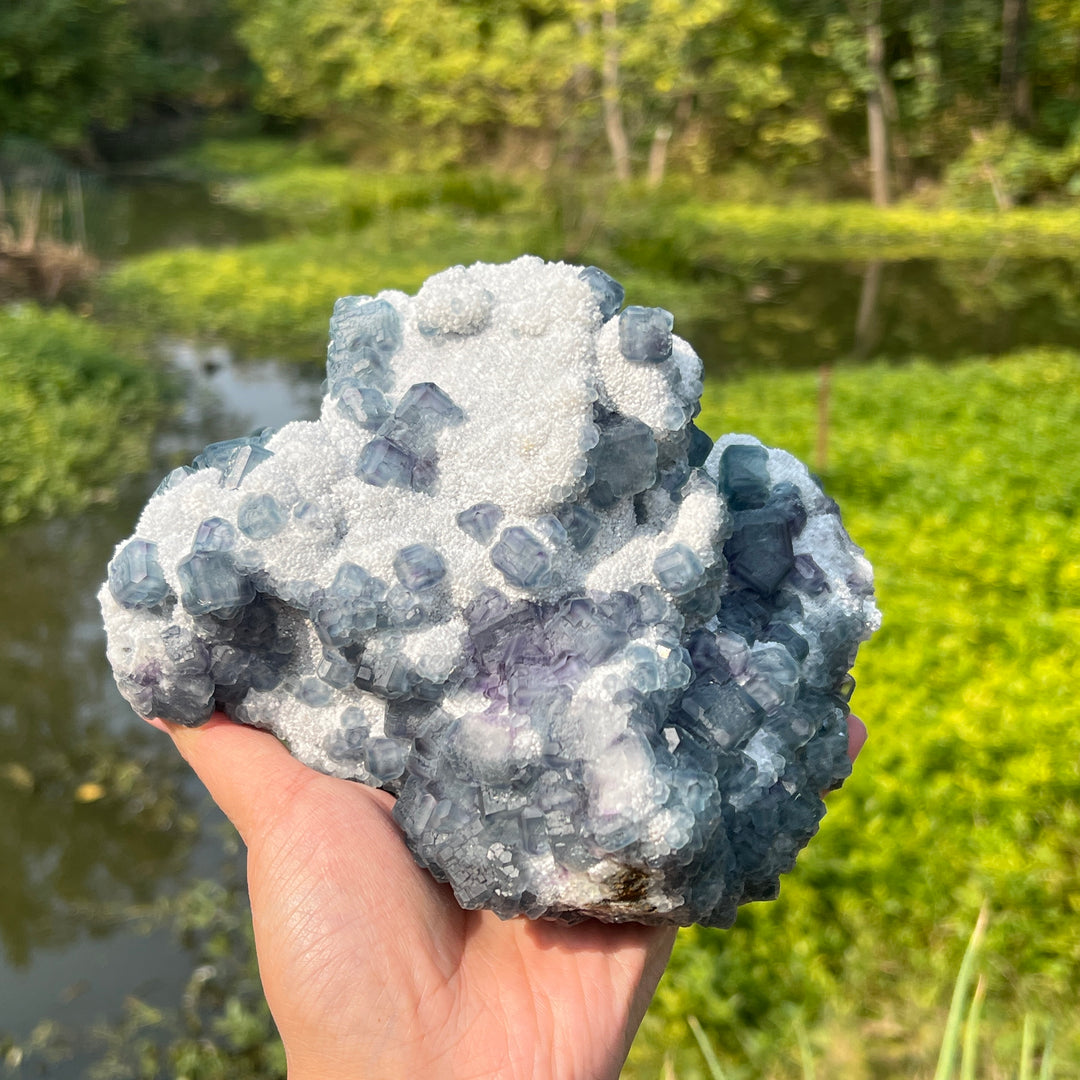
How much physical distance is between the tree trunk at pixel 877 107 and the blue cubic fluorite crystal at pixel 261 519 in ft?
47.0

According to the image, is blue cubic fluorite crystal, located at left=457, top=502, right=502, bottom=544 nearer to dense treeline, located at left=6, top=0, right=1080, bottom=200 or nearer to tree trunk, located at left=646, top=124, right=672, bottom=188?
dense treeline, located at left=6, top=0, right=1080, bottom=200

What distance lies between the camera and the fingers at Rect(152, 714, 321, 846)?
125 cm

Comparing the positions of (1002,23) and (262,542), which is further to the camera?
(1002,23)

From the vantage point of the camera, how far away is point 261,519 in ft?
4.01

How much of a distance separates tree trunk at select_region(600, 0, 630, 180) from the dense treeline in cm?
3

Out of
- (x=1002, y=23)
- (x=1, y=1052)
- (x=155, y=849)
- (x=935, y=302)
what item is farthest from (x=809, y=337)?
(x=1002, y=23)

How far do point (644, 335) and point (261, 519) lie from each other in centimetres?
53

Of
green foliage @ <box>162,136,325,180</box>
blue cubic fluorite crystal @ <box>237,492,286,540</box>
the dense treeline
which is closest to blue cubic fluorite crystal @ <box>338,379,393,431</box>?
blue cubic fluorite crystal @ <box>237,492,286,540</box>

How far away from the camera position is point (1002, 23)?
13211 mm

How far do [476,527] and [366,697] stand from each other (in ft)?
0.97

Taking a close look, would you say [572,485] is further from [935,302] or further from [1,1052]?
[935,302]

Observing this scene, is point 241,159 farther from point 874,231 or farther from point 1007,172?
point 1007,172

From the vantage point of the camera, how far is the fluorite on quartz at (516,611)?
44.9 inches

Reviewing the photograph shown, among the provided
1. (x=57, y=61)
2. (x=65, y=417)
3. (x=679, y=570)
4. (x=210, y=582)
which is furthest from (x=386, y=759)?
(x=57, y=61)
